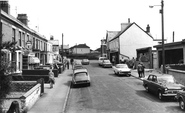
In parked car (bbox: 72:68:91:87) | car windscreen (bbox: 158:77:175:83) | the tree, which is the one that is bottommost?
parked car (bbox: 72:68:91:87)

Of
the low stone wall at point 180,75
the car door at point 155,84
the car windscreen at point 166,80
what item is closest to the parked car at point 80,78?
the car door at point 155,84

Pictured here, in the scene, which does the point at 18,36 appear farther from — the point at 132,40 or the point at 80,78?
the point at 132,40

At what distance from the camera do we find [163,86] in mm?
12188

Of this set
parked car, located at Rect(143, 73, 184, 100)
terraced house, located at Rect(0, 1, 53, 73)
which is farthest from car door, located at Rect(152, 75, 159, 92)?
terraced house, located at Rect(0, 1, 53, 73)

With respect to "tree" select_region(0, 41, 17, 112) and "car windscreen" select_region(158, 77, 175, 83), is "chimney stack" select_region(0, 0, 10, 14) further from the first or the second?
"car windscreen" select_region(158, 77, 175, 83)

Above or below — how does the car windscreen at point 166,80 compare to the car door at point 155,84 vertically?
above

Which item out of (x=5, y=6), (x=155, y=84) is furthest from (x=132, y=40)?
(x=155, y=84)

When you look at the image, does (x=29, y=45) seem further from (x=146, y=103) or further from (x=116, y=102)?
(x=146, y=103)

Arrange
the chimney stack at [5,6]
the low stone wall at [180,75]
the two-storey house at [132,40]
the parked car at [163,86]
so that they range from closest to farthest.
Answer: the parked car at [163,86], the low stone wall at [180,75], the chimney stack at [5,6], the two-storey house at [132,40]

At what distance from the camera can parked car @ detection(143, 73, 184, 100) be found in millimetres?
11945

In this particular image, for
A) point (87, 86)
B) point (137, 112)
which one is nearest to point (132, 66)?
point (87, 86)

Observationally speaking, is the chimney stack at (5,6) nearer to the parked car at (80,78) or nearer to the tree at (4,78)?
the parked car at (80,78)

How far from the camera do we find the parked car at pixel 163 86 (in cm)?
1195

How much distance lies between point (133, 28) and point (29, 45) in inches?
1081
